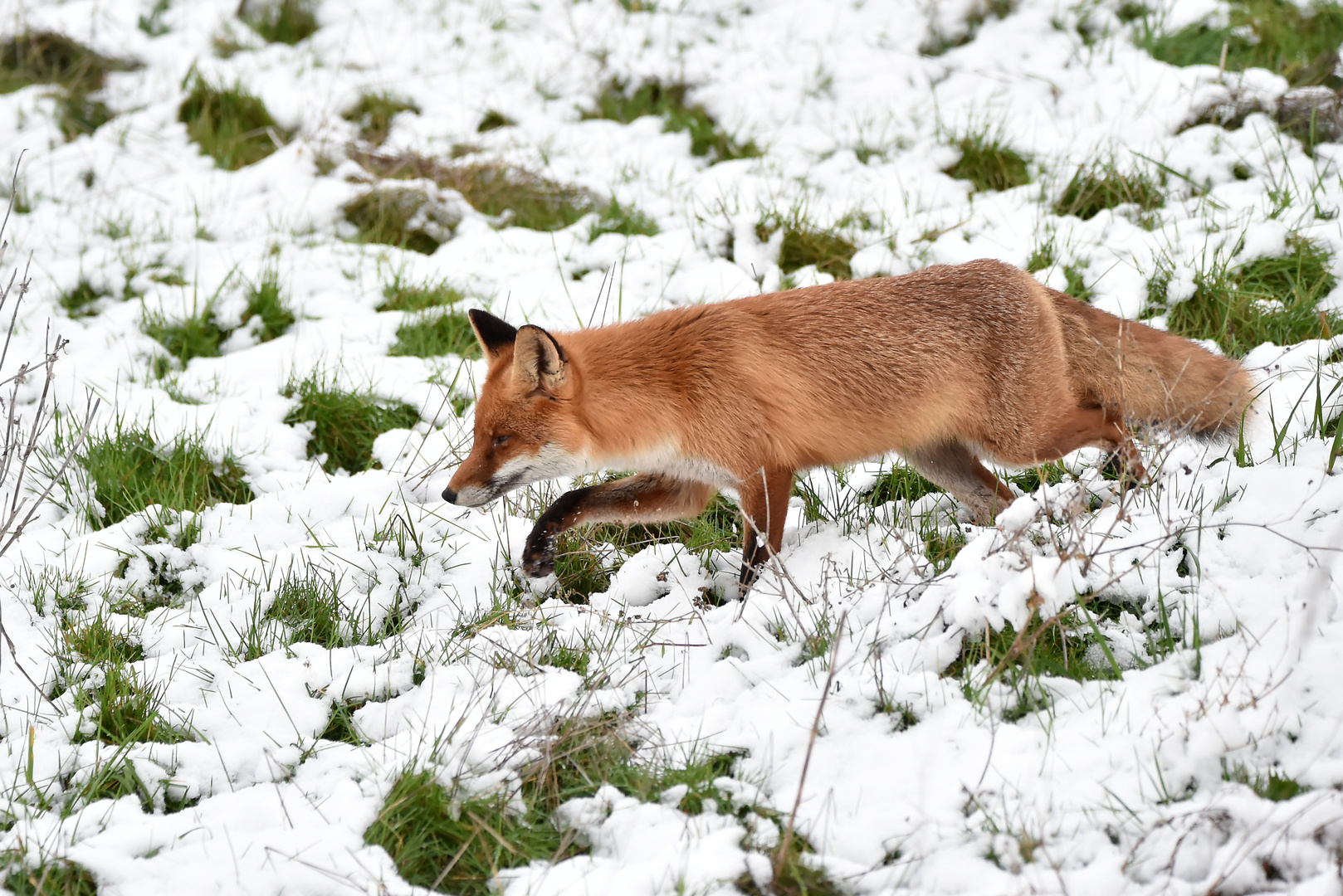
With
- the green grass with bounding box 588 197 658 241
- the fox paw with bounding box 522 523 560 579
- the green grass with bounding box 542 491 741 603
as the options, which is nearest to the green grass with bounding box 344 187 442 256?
the green grass with bounding box 588 197 658 241

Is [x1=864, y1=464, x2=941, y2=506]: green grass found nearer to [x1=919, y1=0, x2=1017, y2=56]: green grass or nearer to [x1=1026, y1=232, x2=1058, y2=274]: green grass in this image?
[x1=1026, y1=232, x2=1058, y2=274]: green grass

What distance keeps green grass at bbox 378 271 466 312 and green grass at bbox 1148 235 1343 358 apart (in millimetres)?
3565

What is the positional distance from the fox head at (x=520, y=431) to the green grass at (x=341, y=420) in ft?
3.77

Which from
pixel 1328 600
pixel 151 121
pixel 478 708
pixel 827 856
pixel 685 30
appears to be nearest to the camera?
pixel 827 856

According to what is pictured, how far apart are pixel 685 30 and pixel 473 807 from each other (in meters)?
6.86

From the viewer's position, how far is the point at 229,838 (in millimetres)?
2447

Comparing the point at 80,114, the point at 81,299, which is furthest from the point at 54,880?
the point at 80,114

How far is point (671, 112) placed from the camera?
23.4 feet

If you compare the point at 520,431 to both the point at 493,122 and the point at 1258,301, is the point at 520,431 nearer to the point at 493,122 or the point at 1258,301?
the point at 1258,301

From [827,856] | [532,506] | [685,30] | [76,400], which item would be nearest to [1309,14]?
[685,30]

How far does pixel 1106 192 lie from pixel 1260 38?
2152 millimetres

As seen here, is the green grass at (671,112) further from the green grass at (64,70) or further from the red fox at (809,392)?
the green grass at (64,70)

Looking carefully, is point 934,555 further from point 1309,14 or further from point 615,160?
point 1309,14

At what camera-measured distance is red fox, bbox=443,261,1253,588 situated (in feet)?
12.1
